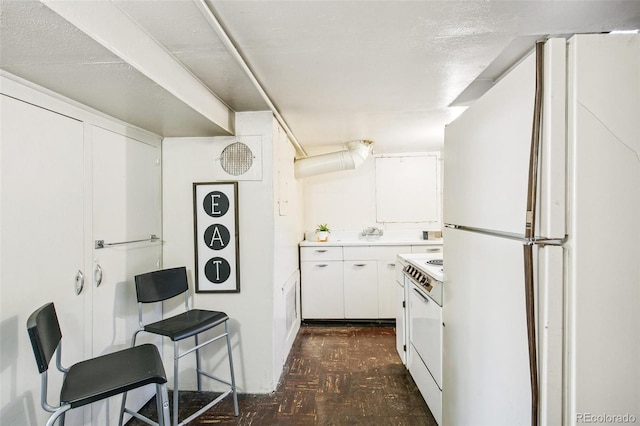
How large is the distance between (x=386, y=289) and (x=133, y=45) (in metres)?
3.10

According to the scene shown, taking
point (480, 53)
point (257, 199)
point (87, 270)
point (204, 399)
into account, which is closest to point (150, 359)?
point (87, 270)

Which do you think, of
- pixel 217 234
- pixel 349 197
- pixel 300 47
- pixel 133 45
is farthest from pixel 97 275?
pixel 349 197

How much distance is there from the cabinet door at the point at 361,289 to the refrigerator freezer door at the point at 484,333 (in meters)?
1.87

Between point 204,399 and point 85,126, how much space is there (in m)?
1.90

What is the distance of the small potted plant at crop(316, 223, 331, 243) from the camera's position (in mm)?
3721

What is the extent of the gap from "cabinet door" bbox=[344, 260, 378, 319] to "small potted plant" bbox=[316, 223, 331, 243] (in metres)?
0.45

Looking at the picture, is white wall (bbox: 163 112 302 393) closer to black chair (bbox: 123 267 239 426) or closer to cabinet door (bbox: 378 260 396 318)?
black chair (bbox: 123 267 239 426)

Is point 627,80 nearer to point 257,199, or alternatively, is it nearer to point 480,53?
point 480,53

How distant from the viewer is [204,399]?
2.11 m

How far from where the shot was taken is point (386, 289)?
341 cm

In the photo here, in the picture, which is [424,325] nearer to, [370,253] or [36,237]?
[370,253]

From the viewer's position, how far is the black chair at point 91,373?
1076 millimetres

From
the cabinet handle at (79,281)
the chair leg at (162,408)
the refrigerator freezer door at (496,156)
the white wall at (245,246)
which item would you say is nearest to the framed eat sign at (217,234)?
the white wall at (245,246)

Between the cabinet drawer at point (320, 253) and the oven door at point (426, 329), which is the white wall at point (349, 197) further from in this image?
the oven door at point (426, 329)
